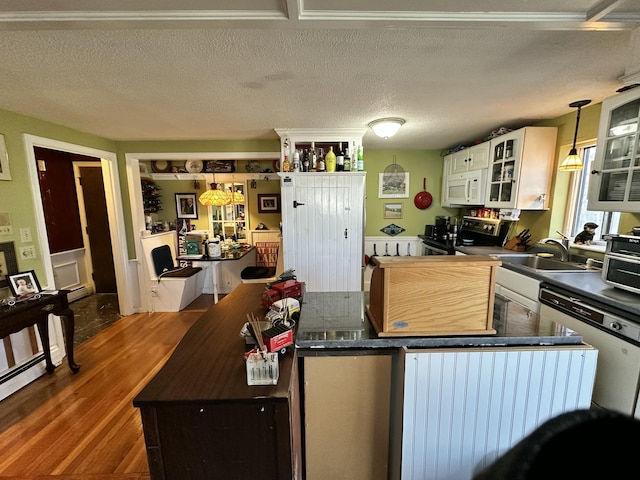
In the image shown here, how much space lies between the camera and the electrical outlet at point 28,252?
230 centimetres

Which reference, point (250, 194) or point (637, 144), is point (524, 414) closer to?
point (637, 144)

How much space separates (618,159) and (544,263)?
1069 millimetres

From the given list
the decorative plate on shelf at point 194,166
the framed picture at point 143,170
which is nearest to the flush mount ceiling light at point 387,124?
the decorative plate on shelf at point 194,166

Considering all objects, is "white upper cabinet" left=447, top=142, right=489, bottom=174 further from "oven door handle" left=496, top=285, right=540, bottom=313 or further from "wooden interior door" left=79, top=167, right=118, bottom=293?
"wooden interior door" left=79, top=167, right=118, bottom=293

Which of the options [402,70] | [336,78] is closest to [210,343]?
[336,78]

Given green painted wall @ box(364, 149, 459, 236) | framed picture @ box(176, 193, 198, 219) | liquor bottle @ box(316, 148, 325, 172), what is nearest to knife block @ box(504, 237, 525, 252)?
green painted wall @ box(364, 149, 459, 236)

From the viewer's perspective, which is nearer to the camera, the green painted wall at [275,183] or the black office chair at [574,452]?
the black office chair at [574,452]

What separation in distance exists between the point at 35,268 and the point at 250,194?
2.87 meters

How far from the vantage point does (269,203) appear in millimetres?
4691

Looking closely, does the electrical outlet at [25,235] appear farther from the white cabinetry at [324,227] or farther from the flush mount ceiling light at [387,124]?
the flush mount ceiling light at [387,124]

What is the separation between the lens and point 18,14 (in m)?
1.09

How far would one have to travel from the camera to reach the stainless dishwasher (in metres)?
1.44

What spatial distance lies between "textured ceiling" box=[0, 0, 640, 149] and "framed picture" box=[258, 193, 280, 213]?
2086 millimetres

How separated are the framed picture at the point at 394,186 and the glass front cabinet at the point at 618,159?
241 cm
